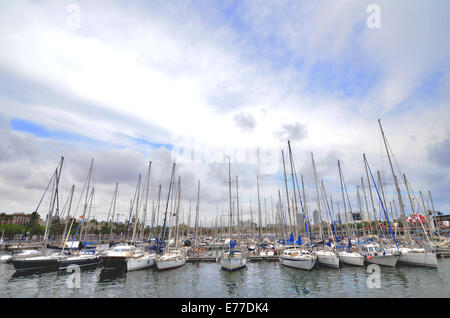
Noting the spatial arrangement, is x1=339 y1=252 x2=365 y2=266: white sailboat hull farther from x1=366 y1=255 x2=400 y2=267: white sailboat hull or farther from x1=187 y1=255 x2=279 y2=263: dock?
x1=187 y1=255 x2=279 y2=263: dock

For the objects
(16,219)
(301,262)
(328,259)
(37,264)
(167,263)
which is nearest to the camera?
(301,262)

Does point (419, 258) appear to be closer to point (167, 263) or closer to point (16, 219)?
point (167, 263)

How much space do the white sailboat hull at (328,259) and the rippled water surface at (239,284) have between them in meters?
0.86

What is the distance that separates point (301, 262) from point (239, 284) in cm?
1218

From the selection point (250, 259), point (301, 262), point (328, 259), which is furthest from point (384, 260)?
point (250, 259)

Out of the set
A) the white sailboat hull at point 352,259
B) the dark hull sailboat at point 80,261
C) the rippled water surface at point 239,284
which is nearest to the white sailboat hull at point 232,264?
the rippled water surface at point 239,284

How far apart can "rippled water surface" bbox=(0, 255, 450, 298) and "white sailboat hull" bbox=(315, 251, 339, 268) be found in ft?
2.83

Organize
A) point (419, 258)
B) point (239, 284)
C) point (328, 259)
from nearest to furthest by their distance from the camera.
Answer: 1. point (239, 284)
2. point (419, 258)
3. point (328, 259)

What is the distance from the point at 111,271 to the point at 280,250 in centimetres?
3335

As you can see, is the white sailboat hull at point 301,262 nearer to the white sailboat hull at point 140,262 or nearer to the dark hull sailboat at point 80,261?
the white sailboat hull at point 140,262

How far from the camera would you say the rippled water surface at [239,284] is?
77.4 feet

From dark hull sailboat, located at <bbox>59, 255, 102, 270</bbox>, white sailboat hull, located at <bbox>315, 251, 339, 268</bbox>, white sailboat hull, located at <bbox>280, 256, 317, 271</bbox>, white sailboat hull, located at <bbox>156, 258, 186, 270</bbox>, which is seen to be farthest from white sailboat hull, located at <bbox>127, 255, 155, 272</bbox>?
white sailboat hull, located at <bbox>315, 251, 339, 268</bbox>

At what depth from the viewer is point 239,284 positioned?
28.2 m
